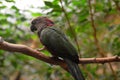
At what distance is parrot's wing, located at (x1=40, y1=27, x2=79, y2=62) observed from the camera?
1456 millimetres

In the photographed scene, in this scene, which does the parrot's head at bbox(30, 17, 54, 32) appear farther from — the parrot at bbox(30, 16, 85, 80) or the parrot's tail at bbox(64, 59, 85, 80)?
the parrot's tail at bbox(64, 59, 85, 80)

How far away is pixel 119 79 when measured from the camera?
7.30ft

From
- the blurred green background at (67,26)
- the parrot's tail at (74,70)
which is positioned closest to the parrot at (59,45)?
the parrot's tail at (74,70)

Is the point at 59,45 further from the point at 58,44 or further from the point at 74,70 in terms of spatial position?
the point at 74,70

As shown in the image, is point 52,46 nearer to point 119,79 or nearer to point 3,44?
point 3,44

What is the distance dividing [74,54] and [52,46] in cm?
13

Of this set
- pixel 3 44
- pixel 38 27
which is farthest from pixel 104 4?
pixel 3 44

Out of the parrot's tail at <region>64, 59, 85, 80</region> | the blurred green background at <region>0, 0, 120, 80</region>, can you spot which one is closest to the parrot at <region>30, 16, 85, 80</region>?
the parrot's tail at <region>64, 59, 85, 80</region>

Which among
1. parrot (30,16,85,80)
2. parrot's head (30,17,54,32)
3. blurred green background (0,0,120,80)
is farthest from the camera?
blurred green background (0,0,120,80)

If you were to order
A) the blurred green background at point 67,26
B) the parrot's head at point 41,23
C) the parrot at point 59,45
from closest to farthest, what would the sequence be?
the parrot at point 59,45 → the parrot's head at point 41,23 → the blurred green background at point 67,26

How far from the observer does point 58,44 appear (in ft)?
4.92

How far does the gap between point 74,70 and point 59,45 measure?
17 cm

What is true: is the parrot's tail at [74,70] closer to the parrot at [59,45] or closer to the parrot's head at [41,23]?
the parrot at [59,45]

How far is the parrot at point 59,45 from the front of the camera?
1.43 meters
